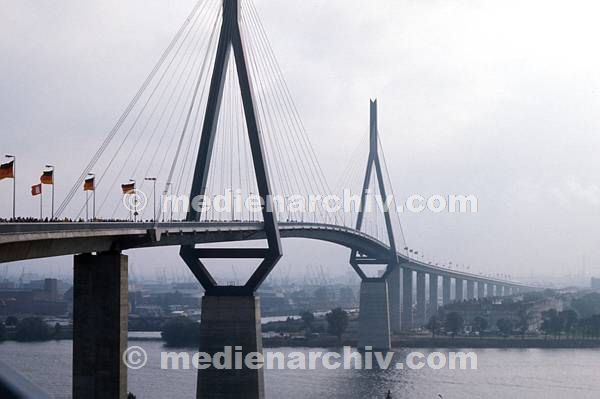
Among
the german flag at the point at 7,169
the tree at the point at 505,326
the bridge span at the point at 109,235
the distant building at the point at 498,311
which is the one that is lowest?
the tree at the point at 505,326

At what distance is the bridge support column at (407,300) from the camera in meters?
70.8

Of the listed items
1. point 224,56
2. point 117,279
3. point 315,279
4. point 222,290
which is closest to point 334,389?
point 222,290

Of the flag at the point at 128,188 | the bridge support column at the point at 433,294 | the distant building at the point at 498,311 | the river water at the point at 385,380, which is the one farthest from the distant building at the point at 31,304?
the flag at the point at 128,188

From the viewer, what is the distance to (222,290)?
2508 cm

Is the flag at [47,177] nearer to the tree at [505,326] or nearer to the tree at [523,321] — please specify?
the tree at [523,321]

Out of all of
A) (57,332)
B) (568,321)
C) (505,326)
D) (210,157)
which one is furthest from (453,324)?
(210,157)

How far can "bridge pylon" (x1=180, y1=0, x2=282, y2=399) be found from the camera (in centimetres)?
2345

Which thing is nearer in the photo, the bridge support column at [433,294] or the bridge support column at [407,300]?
the bridge support column at [407,300]

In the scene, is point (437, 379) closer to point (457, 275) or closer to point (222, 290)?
point (222, 290)

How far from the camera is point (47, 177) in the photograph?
15727 mm

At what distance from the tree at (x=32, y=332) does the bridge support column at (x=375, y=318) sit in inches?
814

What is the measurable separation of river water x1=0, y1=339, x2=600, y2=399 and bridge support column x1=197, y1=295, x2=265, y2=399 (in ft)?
A: 25.9

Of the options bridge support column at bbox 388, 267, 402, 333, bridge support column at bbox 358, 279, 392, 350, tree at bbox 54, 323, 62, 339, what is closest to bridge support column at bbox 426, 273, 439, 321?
bridge support column at bbox 388, 267, 402, 333

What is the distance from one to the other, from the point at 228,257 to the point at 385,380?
1683 centimetres
